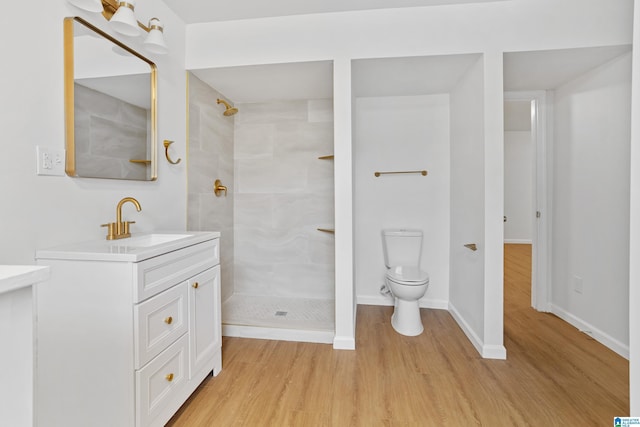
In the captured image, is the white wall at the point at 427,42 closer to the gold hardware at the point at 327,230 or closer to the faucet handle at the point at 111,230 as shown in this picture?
the gold hardware at the point at 327,230

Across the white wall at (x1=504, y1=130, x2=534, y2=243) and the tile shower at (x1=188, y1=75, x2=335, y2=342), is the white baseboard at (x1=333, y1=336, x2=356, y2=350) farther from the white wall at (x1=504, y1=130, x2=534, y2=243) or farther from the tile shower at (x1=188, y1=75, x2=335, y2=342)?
the white wall at (x1=504, y1=130, x2=534, y2=243)

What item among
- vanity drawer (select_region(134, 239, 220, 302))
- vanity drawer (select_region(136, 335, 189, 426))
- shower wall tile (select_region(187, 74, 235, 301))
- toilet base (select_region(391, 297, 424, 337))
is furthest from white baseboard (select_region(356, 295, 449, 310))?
vanity drawer (select_region(136, 335, 189, 426))

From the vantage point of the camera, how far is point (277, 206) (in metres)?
3.12

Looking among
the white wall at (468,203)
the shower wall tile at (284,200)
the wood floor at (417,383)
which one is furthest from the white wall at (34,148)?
the white wall at (468,203)

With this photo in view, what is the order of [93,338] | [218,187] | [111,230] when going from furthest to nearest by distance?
[218,187]
[111,230]
[93,338]

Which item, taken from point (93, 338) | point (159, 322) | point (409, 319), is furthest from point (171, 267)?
point (409, 319)

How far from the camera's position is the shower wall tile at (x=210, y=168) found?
2.34 meters

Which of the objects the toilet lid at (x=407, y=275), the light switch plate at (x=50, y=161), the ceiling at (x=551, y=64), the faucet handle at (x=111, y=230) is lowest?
the toilet lid at (x=407, y=275)

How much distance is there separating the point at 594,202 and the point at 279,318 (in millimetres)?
2609

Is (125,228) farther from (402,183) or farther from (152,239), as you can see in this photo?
(402,183)

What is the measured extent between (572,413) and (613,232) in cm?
132

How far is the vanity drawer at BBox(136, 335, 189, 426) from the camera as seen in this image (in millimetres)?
1209

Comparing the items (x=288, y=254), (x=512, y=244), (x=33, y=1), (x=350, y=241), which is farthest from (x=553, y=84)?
(x=512, y=244)

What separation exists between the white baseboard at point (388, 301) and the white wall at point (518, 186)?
4182 millimetres
